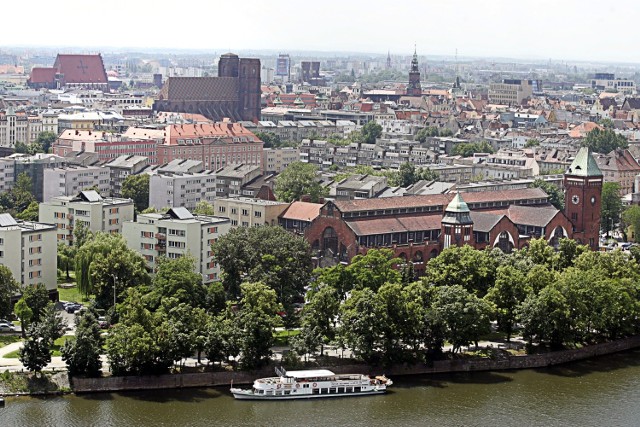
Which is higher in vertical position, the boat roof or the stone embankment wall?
the boat roof

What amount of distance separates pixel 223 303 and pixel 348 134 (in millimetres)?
73279

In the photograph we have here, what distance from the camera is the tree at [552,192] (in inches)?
2776

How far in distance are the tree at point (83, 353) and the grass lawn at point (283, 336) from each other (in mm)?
6024

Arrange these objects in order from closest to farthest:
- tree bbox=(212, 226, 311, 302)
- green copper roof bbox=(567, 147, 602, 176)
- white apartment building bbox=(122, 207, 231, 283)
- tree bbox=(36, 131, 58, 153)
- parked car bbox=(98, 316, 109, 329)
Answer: parked car bbox=(98, 316, 109, 329) < tree bbox=(212, 226, 311, 302) < white apartment building bbox=(122, 207, 231, 283) < green copper roof bbox=(567, 147, 602, 176) < tree bbox=(36, 131, 58, 153)

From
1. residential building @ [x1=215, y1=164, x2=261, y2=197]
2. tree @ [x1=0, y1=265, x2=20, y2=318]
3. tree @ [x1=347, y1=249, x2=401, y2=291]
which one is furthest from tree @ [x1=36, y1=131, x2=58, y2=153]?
tree @ [x1=347, y1=249, x2=401, y2=291]

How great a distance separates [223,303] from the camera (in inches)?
1684

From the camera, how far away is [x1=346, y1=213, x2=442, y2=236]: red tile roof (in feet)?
179

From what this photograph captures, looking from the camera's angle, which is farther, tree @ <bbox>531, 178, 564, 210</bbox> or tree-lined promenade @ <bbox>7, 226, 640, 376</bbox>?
tree @ <bbox>531, 178, 564, 210</bbox>

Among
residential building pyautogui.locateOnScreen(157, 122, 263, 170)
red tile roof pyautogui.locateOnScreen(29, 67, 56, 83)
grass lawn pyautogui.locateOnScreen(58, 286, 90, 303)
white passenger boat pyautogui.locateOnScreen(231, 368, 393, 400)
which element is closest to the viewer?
white passenger boat pyautogui.locateOnScreen(231, 368, 393, 400)

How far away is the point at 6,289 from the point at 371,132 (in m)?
71.9

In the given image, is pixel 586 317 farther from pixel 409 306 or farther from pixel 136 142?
pixel 136 142

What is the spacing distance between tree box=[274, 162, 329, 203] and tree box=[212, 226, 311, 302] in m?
17.9

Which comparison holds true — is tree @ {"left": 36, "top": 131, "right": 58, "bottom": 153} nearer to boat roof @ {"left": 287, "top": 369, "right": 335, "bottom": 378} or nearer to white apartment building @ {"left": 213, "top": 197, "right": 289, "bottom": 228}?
white apartment building @ {"left": 213, "top": 197, "right": 289, "bottom": 228}

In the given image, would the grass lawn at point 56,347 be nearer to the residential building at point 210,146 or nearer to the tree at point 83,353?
the tree at point 83,353
